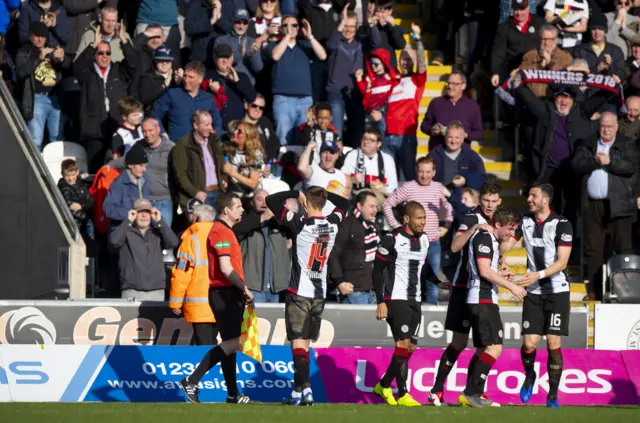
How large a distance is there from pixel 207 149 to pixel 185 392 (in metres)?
4.49

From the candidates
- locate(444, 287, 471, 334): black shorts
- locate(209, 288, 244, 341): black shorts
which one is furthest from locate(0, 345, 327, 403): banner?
locate(444, 287, 471, 334): black shorts

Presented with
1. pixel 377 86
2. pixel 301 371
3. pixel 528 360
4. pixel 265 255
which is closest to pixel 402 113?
pixel 377 86

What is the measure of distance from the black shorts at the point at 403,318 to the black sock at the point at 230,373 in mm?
1589

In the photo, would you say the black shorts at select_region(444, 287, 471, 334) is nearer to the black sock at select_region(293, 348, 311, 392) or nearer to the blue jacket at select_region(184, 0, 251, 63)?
the black sock at select_region(293, 348, 311, 392)

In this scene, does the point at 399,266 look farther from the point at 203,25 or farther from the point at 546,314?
the point at 203,25

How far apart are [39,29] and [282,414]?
809 cm

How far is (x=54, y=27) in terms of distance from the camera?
1773cm

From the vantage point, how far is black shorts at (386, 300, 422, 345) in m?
12.4

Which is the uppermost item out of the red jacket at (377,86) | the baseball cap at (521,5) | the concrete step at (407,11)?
the baseball cap at (521,5)

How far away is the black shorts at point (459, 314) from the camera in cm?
1258

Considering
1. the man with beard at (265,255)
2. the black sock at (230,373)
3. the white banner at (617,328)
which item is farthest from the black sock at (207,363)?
the white banner at (617,328)

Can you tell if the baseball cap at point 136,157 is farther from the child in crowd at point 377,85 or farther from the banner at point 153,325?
the child in crowd at point 377,85

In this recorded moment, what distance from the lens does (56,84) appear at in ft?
A: 56.6

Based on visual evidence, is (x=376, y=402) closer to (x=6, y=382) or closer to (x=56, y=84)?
(x=6, y=382)
